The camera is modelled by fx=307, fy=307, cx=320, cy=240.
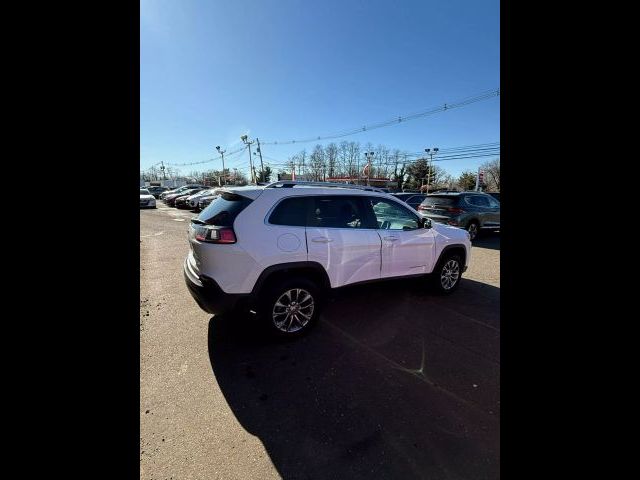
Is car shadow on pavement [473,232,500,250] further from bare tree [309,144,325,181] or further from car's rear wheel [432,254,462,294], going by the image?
bare tree [309,144,325,181]

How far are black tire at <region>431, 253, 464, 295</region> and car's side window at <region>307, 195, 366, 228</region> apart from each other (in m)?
1.67

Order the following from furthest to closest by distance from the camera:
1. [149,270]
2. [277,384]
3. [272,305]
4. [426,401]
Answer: [149,270] < [272,305] < [277,384] < [426,401]

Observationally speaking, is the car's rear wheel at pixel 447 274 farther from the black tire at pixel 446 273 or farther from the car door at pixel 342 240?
the car door at pixel 342 240

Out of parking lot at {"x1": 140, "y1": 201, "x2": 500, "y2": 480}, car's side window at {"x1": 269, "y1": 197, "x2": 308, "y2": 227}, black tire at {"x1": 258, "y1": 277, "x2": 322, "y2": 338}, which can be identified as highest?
car's side window at {"x1": 269, "y1": 197, "x2": 308, "y2": 227}

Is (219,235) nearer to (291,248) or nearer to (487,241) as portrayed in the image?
(291,248)

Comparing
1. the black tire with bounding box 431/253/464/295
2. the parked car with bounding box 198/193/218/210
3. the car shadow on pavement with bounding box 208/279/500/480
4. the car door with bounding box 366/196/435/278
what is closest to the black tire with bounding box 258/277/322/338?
the car shadow on pavement with bounding box 208/279/500/480

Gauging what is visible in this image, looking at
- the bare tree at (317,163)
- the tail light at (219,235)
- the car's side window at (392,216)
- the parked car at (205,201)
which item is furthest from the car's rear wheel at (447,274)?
the bare tree at (317,163)

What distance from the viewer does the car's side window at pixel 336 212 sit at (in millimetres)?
3717

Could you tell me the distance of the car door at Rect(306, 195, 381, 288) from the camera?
11.9ft

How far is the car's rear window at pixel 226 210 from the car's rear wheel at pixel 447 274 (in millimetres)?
3195

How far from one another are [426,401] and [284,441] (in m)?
1.22
